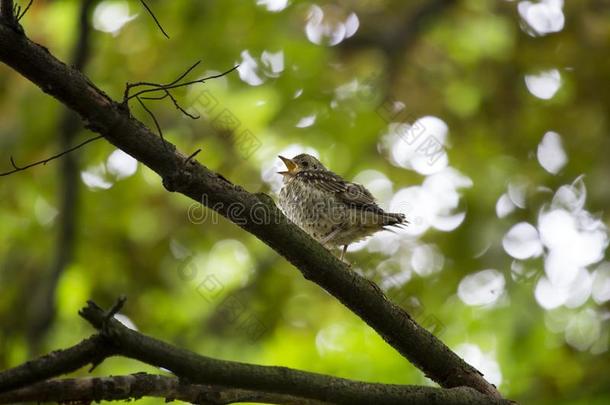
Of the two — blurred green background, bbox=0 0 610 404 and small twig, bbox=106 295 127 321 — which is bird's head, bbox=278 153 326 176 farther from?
small twig, bbox=106 295 127 321

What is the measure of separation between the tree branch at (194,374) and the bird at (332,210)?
9.88 feet

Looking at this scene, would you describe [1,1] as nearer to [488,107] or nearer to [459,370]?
[459,370]

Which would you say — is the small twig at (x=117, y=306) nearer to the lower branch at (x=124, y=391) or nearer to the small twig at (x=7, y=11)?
the lower branch at (x=124, y=391)

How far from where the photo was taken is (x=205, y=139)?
8273 millimetres

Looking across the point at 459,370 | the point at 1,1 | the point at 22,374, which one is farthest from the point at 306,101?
the point at 22,374

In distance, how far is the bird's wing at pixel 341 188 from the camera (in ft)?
21.7

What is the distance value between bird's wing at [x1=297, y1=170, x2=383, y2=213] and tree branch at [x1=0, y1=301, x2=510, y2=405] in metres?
3.20

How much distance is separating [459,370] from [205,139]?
16.1 feet

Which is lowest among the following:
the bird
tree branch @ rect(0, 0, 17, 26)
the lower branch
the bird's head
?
the lower branch

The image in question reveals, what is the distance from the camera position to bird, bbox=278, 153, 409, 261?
646cm

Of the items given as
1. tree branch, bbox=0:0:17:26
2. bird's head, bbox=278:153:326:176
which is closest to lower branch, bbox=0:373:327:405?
tree branch, bbox=0:0:17:26

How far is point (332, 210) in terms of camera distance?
658cm

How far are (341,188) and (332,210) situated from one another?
37 centimetres

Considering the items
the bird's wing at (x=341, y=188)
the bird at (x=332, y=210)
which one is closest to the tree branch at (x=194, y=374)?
the bird at (x=332, y=210)
